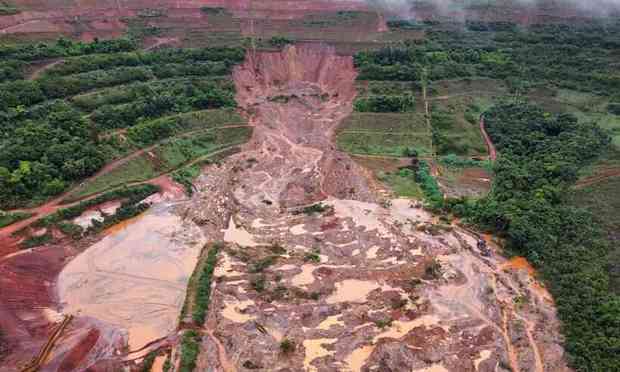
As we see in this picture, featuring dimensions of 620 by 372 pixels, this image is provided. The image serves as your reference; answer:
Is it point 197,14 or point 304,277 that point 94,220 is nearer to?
point 304,277

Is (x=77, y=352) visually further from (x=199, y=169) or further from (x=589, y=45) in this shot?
(x=589, y=45)

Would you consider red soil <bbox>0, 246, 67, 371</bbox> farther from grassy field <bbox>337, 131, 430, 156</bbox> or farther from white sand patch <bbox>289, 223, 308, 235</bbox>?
grassy field <bbox>337, 131, 430, 156</bbox>

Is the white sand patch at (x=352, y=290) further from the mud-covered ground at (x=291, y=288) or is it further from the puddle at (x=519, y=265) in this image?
the puddle at (x=519, y=265)

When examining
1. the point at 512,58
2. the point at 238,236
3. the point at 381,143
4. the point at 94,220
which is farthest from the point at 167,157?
the point at 512,58

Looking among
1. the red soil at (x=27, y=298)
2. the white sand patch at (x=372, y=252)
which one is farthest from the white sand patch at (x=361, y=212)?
the red soil at (x=27, y=298)

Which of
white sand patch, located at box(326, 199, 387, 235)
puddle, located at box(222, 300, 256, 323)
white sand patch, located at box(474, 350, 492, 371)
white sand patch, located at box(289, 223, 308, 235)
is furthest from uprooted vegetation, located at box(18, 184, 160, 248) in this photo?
white sand patch, located at box(474, 350, 492, 371)

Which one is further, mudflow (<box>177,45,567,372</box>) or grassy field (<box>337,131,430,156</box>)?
grassy field (<box>337,131,430,156</box>)
